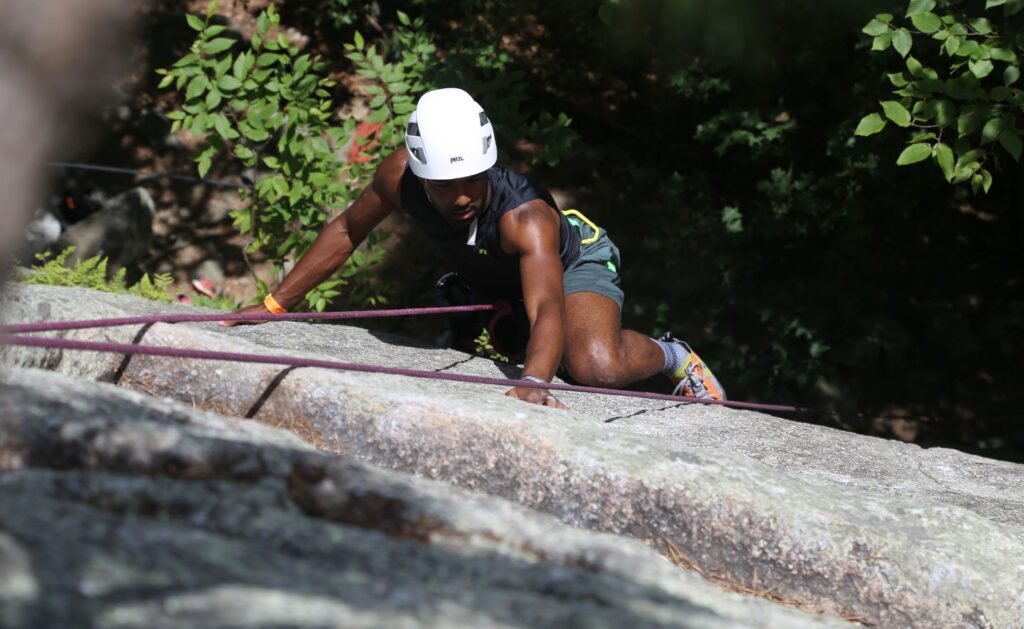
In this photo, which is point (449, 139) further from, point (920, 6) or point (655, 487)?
point (655, 487)

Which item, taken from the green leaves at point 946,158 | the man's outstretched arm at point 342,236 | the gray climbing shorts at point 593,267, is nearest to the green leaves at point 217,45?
Answer: the man's outstretched arm at point 342,236

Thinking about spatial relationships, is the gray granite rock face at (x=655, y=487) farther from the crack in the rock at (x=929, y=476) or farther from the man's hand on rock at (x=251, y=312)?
the man's hand on rock at (x=251, y=312)

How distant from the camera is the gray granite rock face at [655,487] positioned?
7.99 ft

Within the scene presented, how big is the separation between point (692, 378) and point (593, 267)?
658mm

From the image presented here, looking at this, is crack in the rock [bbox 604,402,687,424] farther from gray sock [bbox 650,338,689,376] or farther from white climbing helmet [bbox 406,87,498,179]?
white climbing helmet [bbox 406,87,498,179]

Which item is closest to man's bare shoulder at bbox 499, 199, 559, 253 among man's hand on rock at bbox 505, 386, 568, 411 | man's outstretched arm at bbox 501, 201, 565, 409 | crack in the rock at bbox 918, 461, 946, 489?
man's outstretched arm at bbox 501, 201, 565, 409

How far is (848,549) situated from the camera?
2.43 meters

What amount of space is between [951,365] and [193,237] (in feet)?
16.3

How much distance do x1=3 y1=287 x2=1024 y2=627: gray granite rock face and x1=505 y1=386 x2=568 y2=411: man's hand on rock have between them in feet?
0.48

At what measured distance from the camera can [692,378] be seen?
4.75 m

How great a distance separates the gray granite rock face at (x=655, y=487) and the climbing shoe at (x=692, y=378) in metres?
1.55

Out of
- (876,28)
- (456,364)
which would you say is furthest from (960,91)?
(456,364)

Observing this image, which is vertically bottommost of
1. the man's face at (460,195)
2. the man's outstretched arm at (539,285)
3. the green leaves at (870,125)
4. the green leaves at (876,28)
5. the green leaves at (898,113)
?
the man's outstretched arm at (539,285)

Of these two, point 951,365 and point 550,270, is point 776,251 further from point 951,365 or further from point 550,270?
point 550,270
